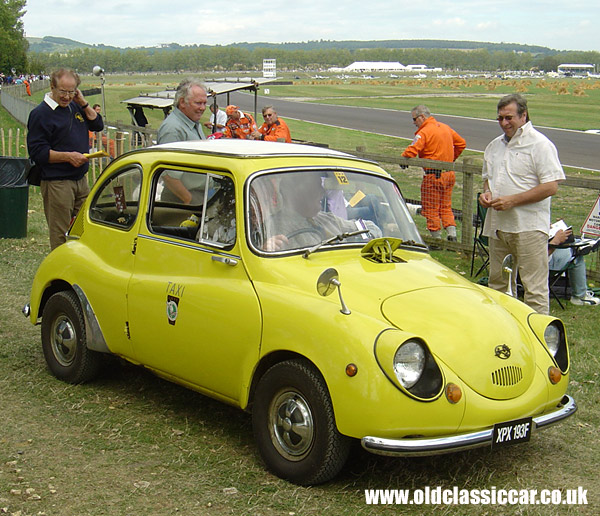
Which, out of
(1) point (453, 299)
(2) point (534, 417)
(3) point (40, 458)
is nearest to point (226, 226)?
(1) point (453, 299)

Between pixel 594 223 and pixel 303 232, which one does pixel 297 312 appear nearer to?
pixel 303 232

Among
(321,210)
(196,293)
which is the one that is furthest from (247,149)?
(196,293)

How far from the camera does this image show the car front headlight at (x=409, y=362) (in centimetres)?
423

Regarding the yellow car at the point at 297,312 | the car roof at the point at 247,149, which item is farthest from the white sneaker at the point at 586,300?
the car roof at the point at 247,149

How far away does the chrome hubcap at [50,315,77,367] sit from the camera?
20.5 feet

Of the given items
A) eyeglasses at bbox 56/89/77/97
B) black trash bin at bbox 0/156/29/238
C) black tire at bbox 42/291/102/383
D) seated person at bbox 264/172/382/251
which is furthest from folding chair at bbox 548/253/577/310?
black trash bin at bbox 0/156/29/238

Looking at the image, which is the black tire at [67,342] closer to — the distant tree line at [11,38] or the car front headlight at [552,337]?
the car front headlight at [552,337]

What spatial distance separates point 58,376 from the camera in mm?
6379

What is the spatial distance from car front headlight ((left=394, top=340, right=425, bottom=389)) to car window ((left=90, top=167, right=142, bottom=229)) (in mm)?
2489

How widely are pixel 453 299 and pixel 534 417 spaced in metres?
0.82

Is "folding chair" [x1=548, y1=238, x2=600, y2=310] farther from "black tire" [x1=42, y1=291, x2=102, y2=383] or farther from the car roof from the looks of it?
"black tire" [x1=42, y1=291, x2=102, y2=383]

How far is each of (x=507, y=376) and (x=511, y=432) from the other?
0.31 metres

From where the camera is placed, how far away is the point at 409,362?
4.27 meters

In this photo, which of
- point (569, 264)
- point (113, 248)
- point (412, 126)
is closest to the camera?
point (113, 248)
